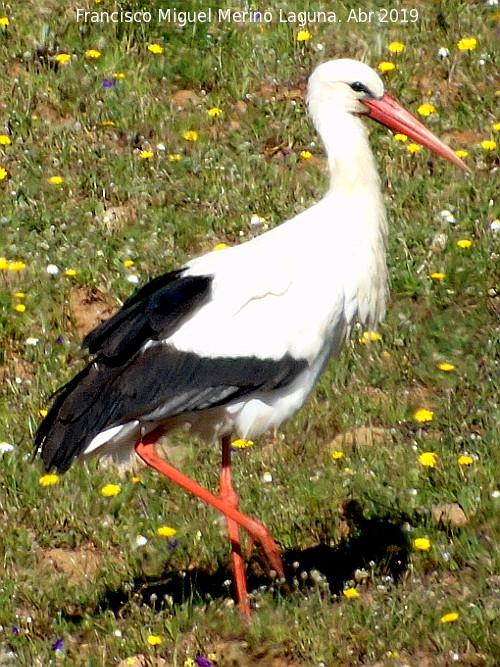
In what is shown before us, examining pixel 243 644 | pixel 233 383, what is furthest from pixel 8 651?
pixel 233 383

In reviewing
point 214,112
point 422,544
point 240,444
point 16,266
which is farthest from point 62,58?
point 422,544

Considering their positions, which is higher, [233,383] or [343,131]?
[343,131]

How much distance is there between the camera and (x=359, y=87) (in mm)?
5242

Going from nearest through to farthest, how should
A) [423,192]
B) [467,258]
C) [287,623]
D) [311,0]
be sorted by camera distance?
[287,623] → [467,258] → [423,192] → [311,0]

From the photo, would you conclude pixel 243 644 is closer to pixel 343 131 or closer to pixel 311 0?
pixel 343 131

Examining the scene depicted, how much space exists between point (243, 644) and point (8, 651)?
775 mm

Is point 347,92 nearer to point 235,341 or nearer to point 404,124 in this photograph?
point 404,124

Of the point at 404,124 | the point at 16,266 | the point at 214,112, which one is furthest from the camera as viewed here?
the point at 214,112

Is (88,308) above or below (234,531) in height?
above

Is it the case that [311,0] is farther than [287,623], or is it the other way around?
[311,0]

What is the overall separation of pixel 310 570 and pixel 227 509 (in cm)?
38

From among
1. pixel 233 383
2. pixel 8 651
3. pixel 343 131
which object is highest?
pixel 343 131

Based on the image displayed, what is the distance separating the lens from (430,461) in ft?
17.8

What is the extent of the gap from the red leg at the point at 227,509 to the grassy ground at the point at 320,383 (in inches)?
4.7
